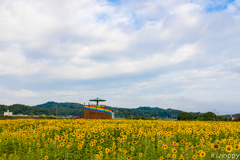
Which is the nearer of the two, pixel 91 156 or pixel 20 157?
pixel 91 156

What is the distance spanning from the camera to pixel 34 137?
35.6ft

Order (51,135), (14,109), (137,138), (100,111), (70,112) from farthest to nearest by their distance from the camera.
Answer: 1. (14,109)
2. (70,112)
3. (100,111)
4. (51,135)
5. (137,138)

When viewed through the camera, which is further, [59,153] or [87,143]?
[87,143]

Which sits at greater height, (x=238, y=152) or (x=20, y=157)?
(x=238, y=152)

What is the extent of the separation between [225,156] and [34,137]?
31.1 feet

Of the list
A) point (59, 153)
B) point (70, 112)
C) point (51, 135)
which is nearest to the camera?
point (59, 153)

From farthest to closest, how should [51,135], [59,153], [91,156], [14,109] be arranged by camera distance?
1. [14,109]
2. [51,135]
3. [59,153]
4. [91,156]

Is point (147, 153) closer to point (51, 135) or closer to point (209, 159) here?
point (209, 159)

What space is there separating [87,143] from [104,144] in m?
0.91

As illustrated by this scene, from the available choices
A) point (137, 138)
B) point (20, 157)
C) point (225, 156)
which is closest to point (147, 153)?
point (137, 138)

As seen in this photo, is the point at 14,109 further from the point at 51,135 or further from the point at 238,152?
the point at 238,152

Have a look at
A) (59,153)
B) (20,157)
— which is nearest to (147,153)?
(59,153)

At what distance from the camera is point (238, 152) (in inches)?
285

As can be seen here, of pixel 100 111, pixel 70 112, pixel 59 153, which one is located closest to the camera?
pixel 59 153
